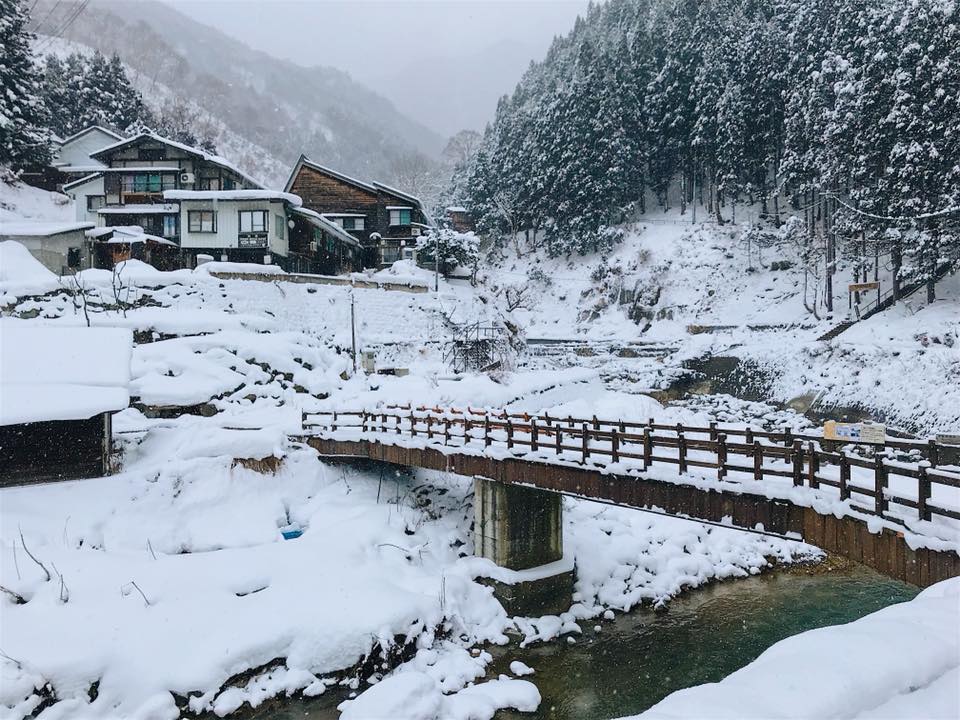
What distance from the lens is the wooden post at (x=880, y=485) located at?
865 cm

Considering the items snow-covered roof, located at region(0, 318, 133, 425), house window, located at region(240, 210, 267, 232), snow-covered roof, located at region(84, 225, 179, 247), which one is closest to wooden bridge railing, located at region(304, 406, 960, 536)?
snow-covered roof, located at region(0, 318, 133, 425)

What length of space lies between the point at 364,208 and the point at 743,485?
47477mm

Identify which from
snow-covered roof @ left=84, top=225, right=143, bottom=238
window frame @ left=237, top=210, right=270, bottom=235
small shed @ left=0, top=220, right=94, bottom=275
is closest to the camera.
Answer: small shed @ left=0, top=220, right=94, bottom=275

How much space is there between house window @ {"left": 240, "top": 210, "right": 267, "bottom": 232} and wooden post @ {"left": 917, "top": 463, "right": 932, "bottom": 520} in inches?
1586

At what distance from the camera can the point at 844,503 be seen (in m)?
9.27

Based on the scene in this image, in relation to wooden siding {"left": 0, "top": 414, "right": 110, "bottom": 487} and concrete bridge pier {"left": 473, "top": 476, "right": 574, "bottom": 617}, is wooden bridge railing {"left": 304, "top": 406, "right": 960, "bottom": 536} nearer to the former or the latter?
concrete bridge pier {"left": 473, "top": 476, "right": 574, "bottom": 617}

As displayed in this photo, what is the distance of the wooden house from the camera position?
5169 cm

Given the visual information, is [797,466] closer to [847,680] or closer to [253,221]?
[847,680]

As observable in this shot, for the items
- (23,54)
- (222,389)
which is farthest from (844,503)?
(23,54)

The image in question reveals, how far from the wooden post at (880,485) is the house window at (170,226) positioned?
45.9 metres

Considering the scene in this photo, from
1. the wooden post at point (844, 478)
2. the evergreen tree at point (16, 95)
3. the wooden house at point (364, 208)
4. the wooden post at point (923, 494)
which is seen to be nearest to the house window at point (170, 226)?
the wooden house at point (364, 208)

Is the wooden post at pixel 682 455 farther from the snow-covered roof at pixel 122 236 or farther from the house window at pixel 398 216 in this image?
the house window at pixel 398 216

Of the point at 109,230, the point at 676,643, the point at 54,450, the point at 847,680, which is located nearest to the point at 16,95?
the point at 109,230

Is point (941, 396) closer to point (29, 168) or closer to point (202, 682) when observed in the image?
point (202, 682)
